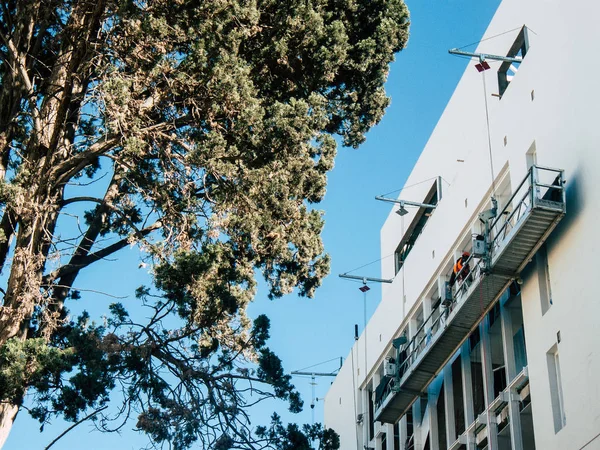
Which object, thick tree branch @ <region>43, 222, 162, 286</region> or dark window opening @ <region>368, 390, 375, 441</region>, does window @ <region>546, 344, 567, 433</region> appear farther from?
dark window opening @ <region>368, 390, 375, 441</region>

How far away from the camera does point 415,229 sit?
114ft

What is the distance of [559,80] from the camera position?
72.3 feet

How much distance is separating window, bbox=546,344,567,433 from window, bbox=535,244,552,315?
1.00 m

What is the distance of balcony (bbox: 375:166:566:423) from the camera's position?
2083 centimetres

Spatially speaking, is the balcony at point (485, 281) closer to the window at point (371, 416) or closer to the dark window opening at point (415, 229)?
the window at point (371, 416)

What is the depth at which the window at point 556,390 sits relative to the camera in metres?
20.2

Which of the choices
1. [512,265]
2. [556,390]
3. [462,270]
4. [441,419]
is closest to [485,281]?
[512,265]

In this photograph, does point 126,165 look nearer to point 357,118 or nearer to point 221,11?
point 221,11

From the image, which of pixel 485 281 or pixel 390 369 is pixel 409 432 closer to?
pixel 390 369

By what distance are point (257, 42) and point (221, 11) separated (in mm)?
1937

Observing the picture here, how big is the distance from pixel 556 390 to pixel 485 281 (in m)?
3.08

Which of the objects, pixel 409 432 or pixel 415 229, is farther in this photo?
pixel 415 229

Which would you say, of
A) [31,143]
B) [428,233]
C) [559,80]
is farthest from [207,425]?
[428,233]

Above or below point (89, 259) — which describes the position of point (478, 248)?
above
